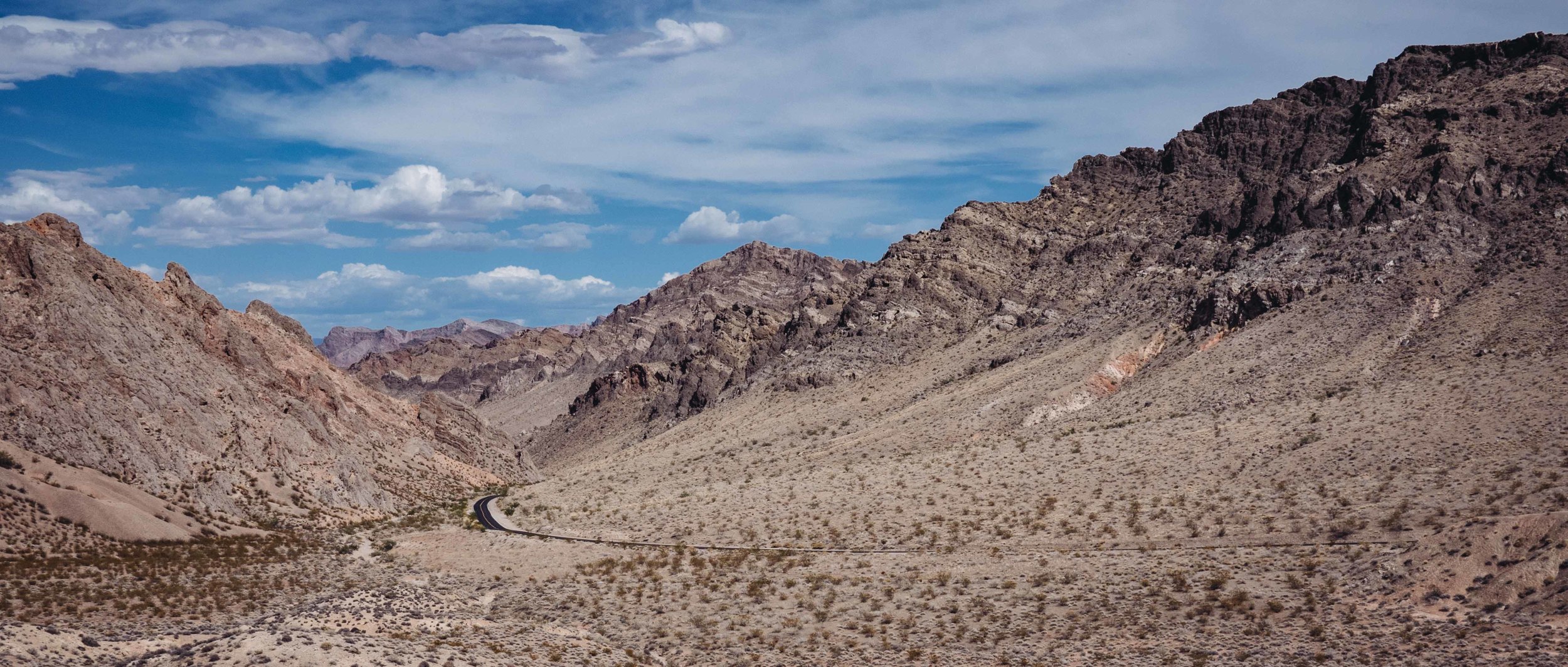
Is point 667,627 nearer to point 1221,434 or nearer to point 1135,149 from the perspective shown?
point 1221,434

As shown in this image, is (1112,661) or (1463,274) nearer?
(1112,661)

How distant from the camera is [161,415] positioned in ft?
172

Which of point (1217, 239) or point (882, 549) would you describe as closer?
point (882, 549)

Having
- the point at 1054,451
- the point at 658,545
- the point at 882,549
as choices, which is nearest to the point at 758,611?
the point at 882,549

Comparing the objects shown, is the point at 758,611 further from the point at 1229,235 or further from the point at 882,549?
the point at 1229,235

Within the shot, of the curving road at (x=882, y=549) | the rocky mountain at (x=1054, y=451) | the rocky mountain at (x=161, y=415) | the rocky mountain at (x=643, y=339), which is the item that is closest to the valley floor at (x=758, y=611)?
the rocky mountain at (x=1054, y=451)

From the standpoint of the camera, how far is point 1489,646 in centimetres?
2550

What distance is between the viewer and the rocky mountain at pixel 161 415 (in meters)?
46.4

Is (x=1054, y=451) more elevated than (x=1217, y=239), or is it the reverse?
(x=1217, y=239)

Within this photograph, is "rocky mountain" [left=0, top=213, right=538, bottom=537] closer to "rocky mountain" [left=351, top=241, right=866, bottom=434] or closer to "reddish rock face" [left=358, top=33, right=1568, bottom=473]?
"reddish rock face" [left=358, top=33, right=1568, bottom=473]

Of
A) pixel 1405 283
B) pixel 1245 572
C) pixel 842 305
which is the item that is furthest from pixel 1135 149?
pixel 1245 572

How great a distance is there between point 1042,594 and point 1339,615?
8481mm

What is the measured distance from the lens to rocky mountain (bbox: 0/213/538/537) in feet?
152

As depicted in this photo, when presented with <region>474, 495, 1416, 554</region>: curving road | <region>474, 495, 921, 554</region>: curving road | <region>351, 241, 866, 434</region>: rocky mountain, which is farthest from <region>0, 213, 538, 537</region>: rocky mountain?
<region>351, 241, 866, 434</region>: rocky mountain
